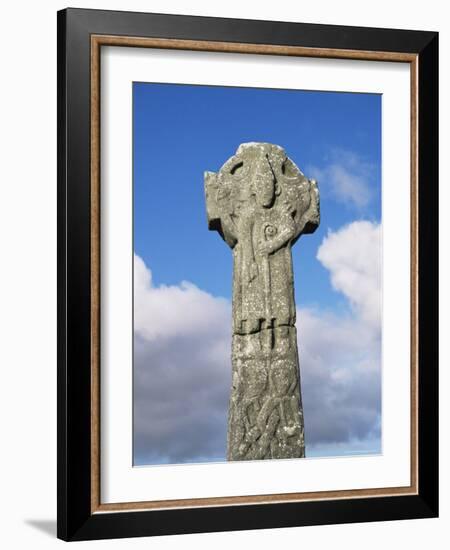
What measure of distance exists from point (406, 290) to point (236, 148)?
4.36 ft

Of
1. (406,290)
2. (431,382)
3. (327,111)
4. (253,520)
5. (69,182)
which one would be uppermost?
(327,111)

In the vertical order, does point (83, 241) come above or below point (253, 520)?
above

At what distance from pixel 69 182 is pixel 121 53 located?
0.78m

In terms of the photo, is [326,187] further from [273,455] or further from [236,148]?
[273,455]

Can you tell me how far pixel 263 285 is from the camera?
777 centimetres

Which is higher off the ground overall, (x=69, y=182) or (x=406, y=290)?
(x=69, y=182)

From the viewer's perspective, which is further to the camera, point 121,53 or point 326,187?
point 326,187

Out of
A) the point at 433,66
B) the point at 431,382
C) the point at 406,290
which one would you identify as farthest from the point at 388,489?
the point at 433,66

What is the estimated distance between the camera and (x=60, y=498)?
6.97 meters

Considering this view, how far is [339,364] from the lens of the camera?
782cm

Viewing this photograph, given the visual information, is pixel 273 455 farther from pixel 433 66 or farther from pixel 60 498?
pixel 433 66

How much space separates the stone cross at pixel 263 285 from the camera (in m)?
7.72

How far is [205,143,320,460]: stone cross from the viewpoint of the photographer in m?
7.72

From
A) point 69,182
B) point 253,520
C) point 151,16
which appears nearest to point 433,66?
point 151,16
